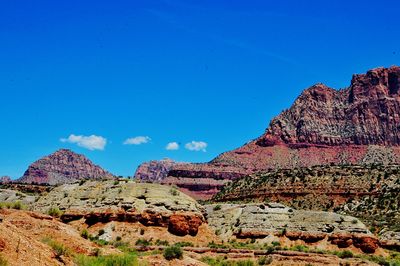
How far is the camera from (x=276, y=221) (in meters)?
50.5

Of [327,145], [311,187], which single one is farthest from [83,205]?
[327,145]

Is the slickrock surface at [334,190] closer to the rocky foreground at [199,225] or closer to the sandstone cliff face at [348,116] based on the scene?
the rocky foreground at [199,225]

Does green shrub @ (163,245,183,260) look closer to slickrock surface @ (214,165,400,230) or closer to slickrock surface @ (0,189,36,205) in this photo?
slickrock surface @ (0,189,36,205)

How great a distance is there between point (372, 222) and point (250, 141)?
121579 mm

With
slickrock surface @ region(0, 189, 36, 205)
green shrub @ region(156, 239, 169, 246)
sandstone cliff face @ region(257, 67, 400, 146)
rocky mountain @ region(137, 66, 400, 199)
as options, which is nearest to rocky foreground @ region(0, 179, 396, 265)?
green shrub @ region(156, 239, 169, 246)

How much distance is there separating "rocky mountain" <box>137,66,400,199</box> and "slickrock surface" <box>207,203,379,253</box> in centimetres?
9796

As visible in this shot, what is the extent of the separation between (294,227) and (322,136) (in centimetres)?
12597

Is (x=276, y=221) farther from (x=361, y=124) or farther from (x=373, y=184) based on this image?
(x=361, y=124)

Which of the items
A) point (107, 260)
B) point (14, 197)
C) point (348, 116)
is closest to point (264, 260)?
point (107, 260)

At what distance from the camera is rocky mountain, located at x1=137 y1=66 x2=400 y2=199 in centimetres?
15838

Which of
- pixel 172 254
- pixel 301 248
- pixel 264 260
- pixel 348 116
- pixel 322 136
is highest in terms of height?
pixel 348 116

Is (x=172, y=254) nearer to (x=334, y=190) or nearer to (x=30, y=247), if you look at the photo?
(x=30, y=247)

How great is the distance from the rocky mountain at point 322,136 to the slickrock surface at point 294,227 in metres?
98.0

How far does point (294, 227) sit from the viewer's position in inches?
1943
